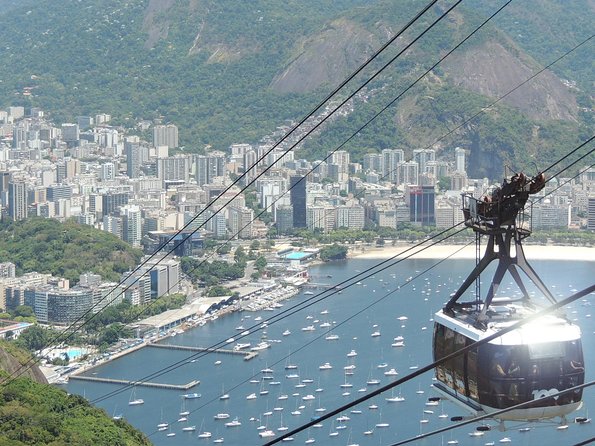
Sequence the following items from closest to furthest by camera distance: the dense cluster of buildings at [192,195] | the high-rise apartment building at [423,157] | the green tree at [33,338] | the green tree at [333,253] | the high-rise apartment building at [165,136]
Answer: the green tree at [33,338], the dense cluster of buildings at [192,195], the green tree at [333,253], the high-rise apartment building at [423,157], the high-rise apartment building at [165,136]

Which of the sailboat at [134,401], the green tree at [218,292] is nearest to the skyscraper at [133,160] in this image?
the green tree at [218,292]

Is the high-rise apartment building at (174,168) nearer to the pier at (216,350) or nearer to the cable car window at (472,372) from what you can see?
the pier at (216,350)

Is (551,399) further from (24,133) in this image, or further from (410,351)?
(24,133)

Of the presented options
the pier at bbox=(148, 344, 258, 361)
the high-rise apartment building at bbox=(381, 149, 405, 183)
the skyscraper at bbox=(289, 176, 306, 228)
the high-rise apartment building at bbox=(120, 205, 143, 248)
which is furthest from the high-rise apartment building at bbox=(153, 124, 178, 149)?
the pier at bbox=(148, 344, 258, 361)

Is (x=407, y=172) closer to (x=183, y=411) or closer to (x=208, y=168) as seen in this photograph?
(x=208, y=168)

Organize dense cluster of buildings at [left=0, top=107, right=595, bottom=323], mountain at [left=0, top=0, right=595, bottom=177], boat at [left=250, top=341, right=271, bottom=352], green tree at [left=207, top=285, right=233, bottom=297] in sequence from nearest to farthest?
boat at [left=250, top=341, right=271, bottom=352], green tree at [left=207, top=285, right=233, bottom=297], dense cluster of buildings at [left=0, top=107, right=595, bottom=323], mountain at [left=0, top=0, right=595, bottom=177]

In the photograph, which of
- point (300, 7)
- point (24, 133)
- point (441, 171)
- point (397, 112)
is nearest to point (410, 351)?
point (441, 171)

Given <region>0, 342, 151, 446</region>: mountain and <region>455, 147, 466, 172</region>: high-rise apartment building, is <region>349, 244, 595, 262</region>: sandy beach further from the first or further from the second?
<region>0, 342, 151, 446</region>: mountain
